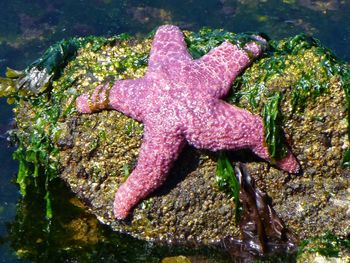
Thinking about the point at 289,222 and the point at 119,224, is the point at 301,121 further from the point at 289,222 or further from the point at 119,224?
the point at 119,224

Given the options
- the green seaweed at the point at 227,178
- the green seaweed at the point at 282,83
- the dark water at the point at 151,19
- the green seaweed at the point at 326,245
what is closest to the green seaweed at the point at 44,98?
the green seaweed at the point at 282,83

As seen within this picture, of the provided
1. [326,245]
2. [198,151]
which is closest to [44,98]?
[198,151]

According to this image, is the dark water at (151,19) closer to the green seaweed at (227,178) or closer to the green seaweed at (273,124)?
the green seaweed at (273,124)

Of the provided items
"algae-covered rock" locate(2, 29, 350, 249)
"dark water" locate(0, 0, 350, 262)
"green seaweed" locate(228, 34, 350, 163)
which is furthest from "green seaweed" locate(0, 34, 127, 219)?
"dark water" locate(0, 0, 350, 262)

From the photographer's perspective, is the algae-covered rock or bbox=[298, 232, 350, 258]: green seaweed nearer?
bbox=[298, 232, 350, 258]: green seaweed

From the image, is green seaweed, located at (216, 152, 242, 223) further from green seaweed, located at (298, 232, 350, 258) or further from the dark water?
the dark water

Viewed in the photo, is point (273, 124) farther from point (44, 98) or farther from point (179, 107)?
point (44, 98)

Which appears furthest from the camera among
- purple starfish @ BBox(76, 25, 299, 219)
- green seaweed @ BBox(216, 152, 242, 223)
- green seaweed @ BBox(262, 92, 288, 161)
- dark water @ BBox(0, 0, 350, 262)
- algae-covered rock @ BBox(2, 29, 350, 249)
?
dark water @ BBox(0, 0, 350, 262)

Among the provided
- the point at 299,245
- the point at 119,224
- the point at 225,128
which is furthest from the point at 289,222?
the point at 119,224
